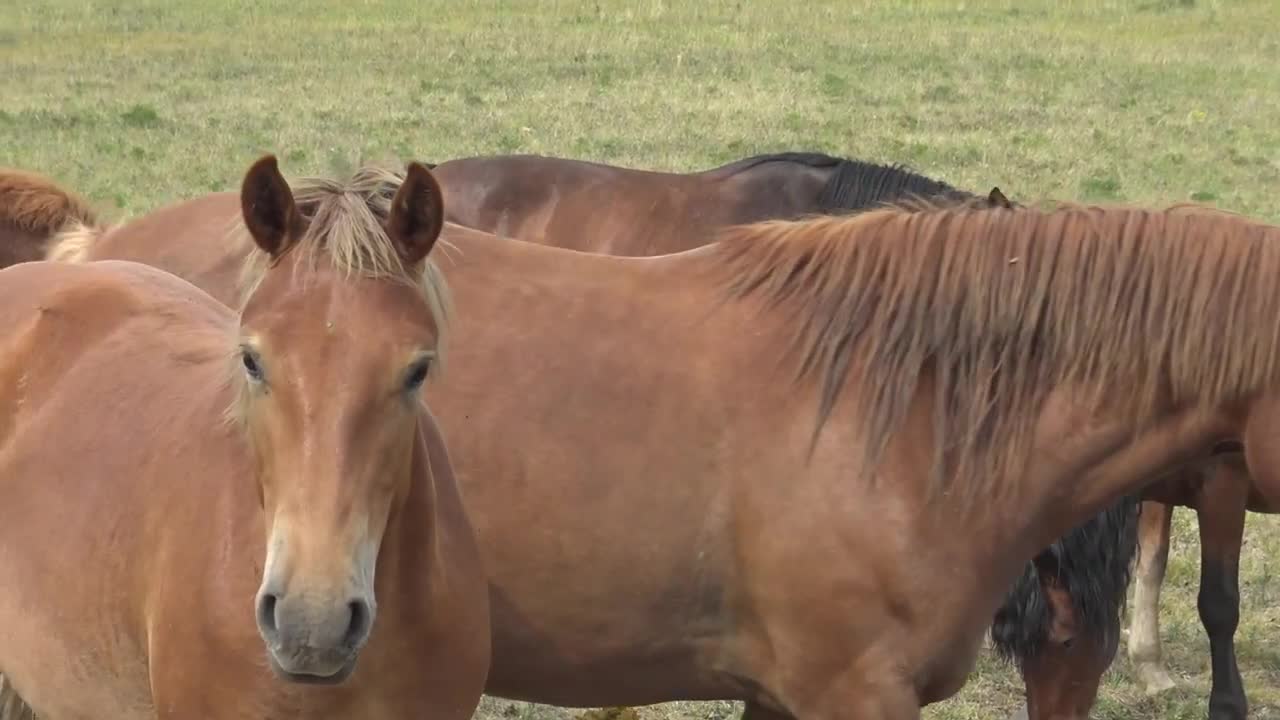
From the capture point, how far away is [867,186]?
5.24m

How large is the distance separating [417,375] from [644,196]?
10.9 feet

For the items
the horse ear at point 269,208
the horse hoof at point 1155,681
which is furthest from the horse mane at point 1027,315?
the horse hoof at point 1155,681

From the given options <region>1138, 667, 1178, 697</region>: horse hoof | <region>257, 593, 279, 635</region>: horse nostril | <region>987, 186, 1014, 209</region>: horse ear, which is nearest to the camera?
<region>257, 593, 279, 635</region>: horse nostril

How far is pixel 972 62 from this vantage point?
55.0ft

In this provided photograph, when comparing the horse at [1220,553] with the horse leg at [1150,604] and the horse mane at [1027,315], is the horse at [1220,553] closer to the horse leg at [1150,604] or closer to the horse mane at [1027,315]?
the horse leg at [1150,604]

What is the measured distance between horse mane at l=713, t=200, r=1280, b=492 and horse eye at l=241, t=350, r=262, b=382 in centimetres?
125

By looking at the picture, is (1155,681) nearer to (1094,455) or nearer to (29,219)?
(1094,455)

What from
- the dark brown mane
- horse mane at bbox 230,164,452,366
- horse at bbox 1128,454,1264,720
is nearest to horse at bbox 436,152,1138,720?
horse at bbox 1128,454,1264,720

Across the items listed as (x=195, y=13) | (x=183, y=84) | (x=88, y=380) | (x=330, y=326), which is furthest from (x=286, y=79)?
(x=330, y=326)

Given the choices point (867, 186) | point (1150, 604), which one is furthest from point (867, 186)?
point (1150, 604)

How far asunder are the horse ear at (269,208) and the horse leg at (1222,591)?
8.85ft

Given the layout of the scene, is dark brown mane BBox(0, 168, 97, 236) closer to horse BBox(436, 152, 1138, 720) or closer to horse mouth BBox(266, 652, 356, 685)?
horse BBox(436, 152, 1138, 720)

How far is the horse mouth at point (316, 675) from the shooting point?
89.7 inches

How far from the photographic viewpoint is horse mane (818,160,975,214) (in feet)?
16.9
